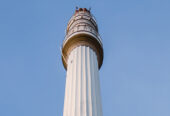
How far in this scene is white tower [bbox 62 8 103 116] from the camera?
13630mm

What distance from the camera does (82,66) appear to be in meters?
15.9

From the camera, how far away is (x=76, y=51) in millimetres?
17250

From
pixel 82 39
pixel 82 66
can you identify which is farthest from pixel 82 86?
pixel 82 39

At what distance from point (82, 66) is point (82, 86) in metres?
1.72

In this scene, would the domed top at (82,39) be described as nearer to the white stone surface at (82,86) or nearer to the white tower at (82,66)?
the white tower at (82,66)

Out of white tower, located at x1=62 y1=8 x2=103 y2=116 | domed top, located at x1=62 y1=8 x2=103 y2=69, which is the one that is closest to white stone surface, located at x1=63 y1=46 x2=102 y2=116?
white tower, located at x1=62 y1=8 x2=103 y2=116

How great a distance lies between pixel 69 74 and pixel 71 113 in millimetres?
3263

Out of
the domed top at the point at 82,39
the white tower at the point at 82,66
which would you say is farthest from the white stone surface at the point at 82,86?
the domed top at the point at 82,39

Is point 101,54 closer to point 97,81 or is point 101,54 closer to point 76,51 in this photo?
point 76,51

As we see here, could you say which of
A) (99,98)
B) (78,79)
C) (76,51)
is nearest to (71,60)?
(76,51)

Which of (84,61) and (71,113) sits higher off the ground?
(84,61)

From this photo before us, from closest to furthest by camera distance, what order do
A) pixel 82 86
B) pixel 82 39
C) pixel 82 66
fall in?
pixel 82 86 → pixel 82 66 → pixel 82 39

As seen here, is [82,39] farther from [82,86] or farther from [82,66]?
[82,86]

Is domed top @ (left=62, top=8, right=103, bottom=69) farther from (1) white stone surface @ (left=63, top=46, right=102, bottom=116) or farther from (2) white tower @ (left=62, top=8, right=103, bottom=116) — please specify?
(1) white stone surface @ (left=63, top=46, right=102, bottom=116)
